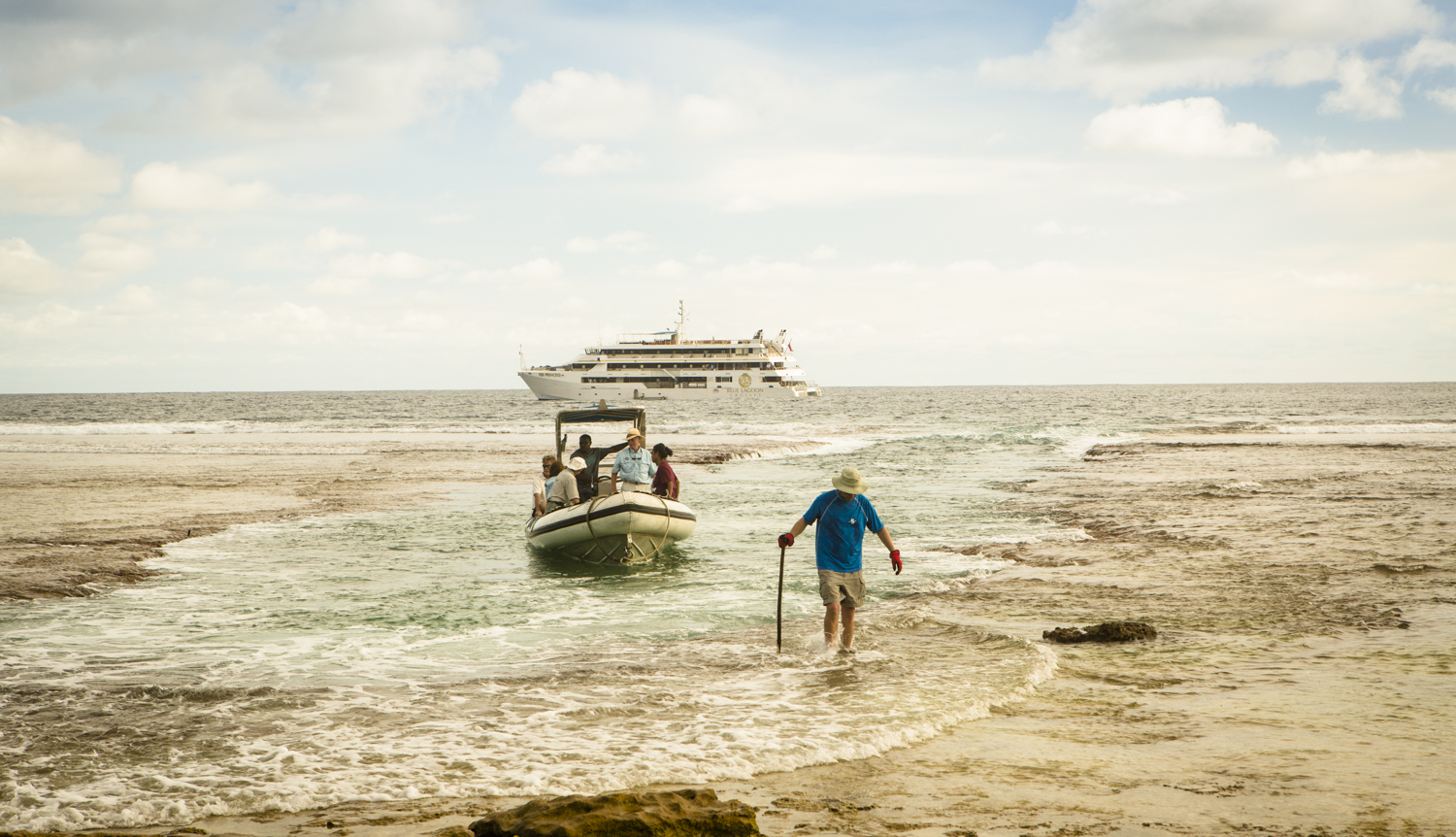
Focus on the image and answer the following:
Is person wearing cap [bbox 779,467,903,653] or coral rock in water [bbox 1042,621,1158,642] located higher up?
person wearing cap [bbox 779,467,903,653]

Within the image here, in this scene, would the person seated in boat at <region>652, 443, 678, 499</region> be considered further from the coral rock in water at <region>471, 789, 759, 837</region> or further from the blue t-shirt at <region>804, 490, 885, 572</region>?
the coral rock in water at <region>471, 789, 759, 837</region>

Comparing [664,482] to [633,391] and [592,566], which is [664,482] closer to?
[592,566]

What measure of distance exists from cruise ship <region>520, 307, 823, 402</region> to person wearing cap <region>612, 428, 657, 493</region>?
Answer: 3075 inches

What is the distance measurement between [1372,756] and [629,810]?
13.2 feet

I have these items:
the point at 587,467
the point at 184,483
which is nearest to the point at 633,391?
the point at 184,483

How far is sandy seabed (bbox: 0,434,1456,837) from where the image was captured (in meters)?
4.34

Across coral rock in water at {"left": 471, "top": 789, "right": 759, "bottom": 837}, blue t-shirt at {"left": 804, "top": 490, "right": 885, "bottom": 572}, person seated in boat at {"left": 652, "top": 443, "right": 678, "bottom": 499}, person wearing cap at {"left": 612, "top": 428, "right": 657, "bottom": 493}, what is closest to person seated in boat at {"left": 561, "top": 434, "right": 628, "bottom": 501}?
person wearing cap at {"left": 612, "top": 428, "right": 657, "bottom": 493}

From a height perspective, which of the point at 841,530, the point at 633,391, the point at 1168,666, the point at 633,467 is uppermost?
the point at 633,391

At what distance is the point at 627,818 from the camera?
3578 millimetres

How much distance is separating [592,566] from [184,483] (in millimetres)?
15117

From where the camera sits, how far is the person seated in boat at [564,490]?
42.7ft

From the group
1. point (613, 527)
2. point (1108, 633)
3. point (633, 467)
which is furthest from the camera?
point (633, 467)

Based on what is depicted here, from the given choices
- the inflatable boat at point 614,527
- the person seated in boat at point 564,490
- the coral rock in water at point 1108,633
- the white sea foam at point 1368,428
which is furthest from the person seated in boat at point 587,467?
the white sea foam at point 1368,428

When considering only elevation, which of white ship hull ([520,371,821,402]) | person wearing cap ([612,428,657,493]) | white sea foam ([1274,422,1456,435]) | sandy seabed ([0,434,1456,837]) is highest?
white ship hull ([520,371,821,402])
